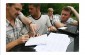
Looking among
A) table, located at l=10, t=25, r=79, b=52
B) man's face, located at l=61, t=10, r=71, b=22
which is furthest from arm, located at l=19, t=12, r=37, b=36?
man's face, located at l=61, t=10, r=71, b=22

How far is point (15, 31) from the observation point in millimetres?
1996

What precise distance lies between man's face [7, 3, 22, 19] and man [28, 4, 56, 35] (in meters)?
0.09

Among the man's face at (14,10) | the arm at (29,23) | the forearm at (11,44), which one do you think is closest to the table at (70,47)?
the forearm at (11,44)

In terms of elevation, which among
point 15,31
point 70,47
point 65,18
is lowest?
point 70,47

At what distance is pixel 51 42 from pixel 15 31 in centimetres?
31

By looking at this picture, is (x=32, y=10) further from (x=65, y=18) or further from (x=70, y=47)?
(x=70, y=47)

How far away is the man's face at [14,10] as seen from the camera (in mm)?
1994

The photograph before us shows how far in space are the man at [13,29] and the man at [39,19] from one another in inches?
3.7

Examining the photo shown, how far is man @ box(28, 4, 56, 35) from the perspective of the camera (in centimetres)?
200

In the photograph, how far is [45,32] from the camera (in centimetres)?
200

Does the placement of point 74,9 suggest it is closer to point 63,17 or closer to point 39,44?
point 63,17

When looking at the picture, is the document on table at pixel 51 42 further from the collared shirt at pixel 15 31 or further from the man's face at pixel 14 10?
the man's face at pixel 14 10

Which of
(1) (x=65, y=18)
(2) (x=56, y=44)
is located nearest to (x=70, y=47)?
(2) (x=56, y=44)
